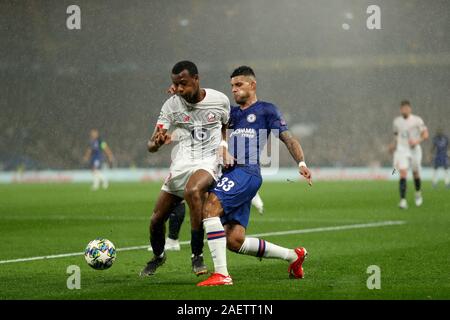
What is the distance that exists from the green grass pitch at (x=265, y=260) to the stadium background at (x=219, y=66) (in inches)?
854

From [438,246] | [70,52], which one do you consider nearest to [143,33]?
[70,52]

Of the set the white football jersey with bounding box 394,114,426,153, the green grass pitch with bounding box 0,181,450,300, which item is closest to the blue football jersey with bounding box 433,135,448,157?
the green grass pitch with bounding box 0,181,450,300

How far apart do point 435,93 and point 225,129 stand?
3654cm

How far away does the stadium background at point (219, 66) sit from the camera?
141 feet

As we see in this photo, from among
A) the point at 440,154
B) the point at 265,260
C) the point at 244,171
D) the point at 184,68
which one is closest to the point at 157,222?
the point at 244,171

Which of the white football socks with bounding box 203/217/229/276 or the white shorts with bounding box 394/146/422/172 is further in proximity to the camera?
the white shorts with bounding box 394/146/422/172

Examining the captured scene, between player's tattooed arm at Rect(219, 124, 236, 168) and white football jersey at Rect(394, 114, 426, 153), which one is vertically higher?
player's tattooed arm at Rect(219, 124, 236, 168)

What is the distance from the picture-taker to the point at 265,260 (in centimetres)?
998

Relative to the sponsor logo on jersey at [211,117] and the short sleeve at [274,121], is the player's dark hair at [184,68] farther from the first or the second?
the short sleeve at [274,121]

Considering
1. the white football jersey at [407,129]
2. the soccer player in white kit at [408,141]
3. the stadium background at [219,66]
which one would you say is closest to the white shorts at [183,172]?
the soccer player in white kit at [408,141]

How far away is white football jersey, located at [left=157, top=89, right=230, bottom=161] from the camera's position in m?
8.48

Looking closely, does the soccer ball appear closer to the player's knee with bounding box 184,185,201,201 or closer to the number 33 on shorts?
the player's knee with bounding box 184,185,201,201

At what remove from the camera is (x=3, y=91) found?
150ft

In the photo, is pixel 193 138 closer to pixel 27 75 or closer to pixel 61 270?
pixel 61 270
